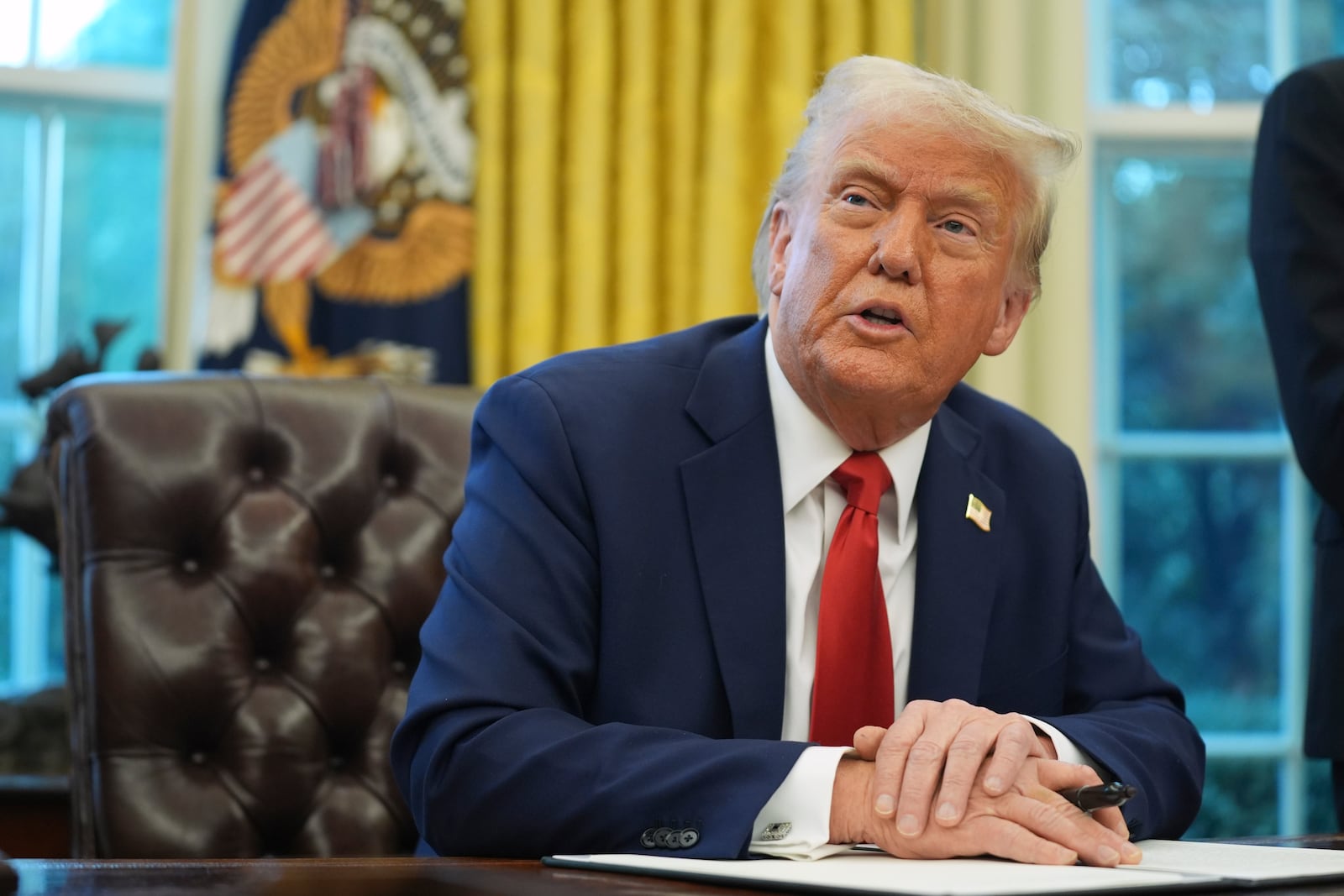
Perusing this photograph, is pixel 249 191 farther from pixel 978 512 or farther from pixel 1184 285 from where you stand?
pixel 1184 285

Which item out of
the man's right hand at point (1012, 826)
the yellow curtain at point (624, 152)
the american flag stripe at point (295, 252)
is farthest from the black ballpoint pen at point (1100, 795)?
the american flag stripe at point (295, 252)

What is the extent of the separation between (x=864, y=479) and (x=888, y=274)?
233 millimetres

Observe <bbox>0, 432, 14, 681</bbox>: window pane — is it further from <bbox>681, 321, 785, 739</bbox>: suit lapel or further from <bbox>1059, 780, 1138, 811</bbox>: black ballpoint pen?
<bbox>1059, 780, 1138, 811</bbox>: black ballpoint pen

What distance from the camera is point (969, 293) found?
1.70 metres

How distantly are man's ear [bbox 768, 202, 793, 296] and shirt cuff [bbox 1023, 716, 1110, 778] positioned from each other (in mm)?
622

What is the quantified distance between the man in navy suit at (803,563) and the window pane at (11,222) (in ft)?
7.70

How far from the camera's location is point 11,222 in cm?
358

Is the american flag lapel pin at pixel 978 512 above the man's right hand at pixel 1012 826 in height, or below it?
above

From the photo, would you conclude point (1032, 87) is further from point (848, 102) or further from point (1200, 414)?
point (848, 102)

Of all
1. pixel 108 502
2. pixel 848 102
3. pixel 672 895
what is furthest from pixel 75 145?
pixel 672 895

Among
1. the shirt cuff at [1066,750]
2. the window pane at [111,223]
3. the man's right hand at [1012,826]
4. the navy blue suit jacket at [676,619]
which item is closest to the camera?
the man's right hand at [1012,826]

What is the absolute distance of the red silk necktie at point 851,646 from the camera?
61.3 inches

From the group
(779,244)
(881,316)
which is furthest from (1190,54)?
(881,316)

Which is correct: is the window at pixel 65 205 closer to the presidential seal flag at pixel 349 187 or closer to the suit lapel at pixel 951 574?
the presidential seal flag at pixel 349 187
